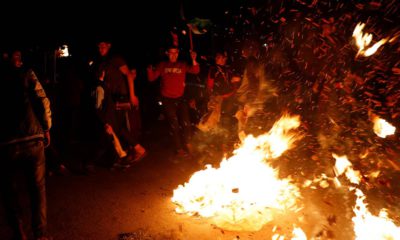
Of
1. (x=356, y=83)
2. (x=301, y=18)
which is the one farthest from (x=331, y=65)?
(x=301, y=18)

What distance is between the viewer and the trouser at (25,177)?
401 cm

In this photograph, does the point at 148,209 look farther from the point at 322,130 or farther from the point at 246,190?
the point at 322,130

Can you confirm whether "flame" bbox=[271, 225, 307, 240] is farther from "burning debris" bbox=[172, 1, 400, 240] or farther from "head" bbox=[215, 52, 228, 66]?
"head" bbox=[215, 52, 228, 66]

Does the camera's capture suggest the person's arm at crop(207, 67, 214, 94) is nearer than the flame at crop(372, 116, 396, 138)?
No

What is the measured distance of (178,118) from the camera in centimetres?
847

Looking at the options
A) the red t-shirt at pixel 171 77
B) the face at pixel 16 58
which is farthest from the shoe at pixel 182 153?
the face at pixel 16 58

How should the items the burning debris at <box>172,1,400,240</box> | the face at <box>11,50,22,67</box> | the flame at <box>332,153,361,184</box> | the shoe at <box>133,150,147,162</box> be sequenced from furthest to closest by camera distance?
the shoe at <box>133,150,147,162</box>, the flame at <box>332,153,361,184</box>, the face at <box>11,50,22,67</box>, the burning debris at <box>172,1,400,240</box>

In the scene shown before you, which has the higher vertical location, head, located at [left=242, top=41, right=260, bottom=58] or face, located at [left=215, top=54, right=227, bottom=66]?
head, located at [left=242, top=41, right=260, bottom=58]

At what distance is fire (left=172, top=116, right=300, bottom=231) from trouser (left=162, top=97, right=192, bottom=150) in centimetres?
262

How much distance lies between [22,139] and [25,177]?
1.48 ft

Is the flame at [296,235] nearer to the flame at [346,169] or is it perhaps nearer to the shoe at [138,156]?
the flame at [346,169]

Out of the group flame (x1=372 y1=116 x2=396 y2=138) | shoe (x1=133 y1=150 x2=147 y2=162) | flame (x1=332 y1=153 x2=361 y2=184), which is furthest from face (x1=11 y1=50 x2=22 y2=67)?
flame (x1=372 y1=116 x2=396 y2=138)

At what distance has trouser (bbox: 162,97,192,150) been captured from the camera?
799 centimetres

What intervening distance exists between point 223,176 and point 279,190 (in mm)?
805
